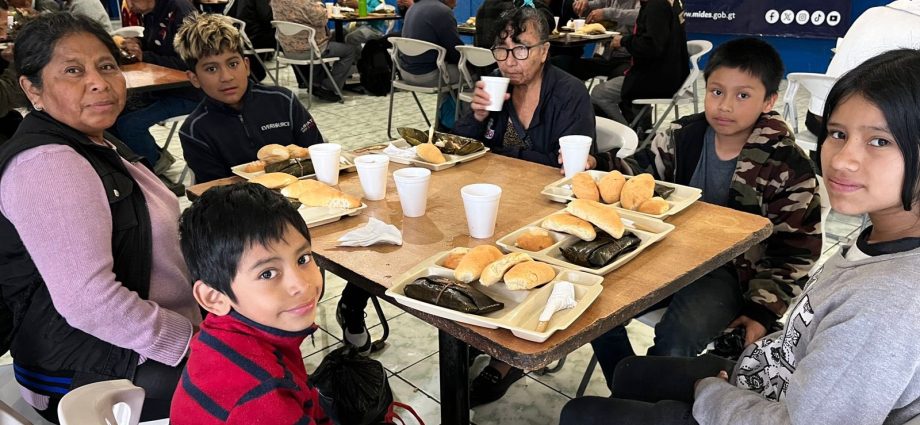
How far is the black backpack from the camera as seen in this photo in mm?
7270

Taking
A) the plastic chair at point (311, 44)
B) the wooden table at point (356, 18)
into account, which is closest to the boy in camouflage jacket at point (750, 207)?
the plastic chair at point (311, 44)

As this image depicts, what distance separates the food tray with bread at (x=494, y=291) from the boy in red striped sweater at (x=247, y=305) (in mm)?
216

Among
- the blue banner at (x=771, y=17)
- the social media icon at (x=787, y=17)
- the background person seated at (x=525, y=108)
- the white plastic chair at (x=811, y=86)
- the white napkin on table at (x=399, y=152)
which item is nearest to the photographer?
the white napkin on table at (x=399, y=152)

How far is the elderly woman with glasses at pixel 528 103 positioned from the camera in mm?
2582

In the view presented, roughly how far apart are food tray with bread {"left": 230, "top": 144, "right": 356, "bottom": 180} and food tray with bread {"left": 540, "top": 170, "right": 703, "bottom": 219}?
2.51 ft

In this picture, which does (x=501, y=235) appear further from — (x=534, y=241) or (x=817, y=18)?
(x=817, y=18)

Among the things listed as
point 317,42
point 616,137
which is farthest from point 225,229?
point 317,42

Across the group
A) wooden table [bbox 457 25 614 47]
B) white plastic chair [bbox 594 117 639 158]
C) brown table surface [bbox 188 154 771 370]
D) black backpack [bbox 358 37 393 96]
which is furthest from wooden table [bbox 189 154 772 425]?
black backpack [bbox 358 37 393 96]

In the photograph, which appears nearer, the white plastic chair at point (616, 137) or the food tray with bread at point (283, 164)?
the food tray with bread at point (283, 164)

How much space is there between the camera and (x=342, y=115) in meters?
6.80

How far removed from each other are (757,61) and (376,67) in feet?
18.9

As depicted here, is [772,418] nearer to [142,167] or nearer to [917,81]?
[917,81]

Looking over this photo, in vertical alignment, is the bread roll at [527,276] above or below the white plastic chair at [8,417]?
above

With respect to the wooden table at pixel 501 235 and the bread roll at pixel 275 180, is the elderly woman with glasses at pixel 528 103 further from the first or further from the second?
the bread roll at pixel 275 180
